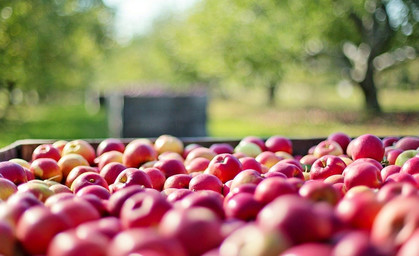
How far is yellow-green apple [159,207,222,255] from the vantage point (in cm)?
143

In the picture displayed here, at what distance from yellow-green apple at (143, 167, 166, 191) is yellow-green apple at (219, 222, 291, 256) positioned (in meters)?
1.55

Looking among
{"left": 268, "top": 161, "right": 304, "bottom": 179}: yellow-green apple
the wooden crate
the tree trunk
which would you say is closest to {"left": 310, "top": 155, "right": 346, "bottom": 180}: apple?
{"left": 268, "top": 161, "right": 304, "bottom": 179}: yellow-green apple

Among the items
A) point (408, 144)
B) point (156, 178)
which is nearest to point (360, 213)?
point (156, 178)

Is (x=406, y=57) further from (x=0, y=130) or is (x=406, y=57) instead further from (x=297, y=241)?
(x=297, y=241)

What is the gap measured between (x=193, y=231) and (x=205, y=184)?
1143mm

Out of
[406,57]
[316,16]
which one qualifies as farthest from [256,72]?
[406,57]

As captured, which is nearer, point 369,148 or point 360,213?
point 360,213

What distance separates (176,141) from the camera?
13.7 ft

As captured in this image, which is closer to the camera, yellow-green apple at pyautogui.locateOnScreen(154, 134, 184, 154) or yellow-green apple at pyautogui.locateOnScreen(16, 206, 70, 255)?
yellow-green apple at pyautogui.locateOnScreen(16, 206, 70, 255)

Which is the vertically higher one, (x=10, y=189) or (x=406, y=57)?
(x=406, y=57)

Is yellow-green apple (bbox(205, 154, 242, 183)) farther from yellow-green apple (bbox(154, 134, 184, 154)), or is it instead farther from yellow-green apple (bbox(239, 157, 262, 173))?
yellow-green apple (bbox(154, 134, 184, 154))

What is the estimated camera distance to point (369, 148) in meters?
3.31

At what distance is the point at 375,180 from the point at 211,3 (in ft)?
58.3

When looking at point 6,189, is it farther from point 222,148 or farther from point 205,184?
point 222,148
